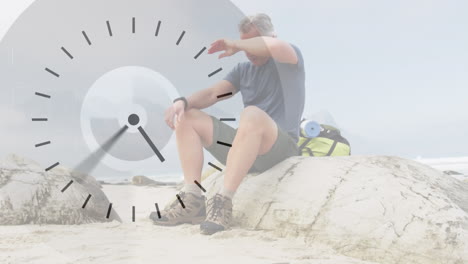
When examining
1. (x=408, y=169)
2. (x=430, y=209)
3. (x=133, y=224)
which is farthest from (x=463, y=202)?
(x=133, y=224)

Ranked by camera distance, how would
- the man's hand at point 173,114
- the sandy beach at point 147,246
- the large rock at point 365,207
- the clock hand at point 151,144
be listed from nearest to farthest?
the sandy beach at point 147,246 < the large rock at point 365,207 < the clock hand at point 151,144 < the man's hand at point 173,114

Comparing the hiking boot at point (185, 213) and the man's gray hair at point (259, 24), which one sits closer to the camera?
the man's gray hair at point (259, 24)

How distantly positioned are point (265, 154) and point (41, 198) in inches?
75.8

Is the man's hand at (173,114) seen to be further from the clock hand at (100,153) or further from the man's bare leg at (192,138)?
the clock hand at (100,153)

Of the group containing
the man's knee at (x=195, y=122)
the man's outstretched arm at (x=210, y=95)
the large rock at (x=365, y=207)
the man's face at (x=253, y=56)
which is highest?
the man's face at (x=253, y=56)

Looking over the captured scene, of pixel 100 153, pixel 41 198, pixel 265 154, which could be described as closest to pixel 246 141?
pixel 265 154

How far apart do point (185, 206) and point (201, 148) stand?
474mm

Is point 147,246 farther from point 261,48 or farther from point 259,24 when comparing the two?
point 259,24

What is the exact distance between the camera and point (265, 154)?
3391 millimetres

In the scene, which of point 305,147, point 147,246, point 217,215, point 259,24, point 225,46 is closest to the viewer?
point 147,246

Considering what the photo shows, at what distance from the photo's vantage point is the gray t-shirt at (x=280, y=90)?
3.33m

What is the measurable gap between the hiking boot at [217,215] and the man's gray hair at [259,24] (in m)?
1.26

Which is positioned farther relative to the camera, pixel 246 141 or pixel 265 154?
pixel 265 154

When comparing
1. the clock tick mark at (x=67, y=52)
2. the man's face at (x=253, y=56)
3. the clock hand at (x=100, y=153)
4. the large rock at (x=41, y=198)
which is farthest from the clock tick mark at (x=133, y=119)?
the large rock at (x=41, y=198)
